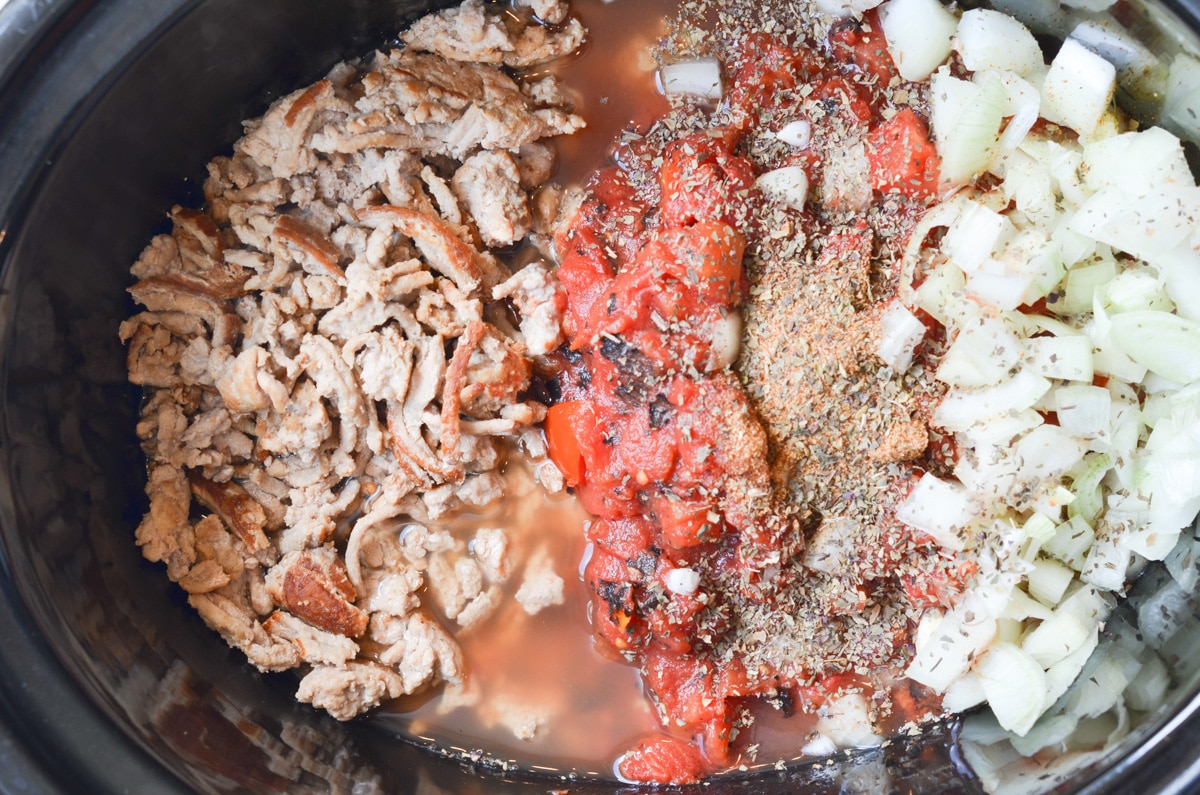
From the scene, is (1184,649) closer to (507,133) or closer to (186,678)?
(507,133)

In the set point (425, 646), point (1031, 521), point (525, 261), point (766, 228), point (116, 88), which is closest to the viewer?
point (116, 88)

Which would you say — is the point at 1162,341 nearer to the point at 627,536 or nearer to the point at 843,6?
the point at 843,6

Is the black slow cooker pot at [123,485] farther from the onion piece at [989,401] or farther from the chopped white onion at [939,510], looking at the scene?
the onion piece at [989,401]

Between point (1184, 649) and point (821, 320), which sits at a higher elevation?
point (821, 320)

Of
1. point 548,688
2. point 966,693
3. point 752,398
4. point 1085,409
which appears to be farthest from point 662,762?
point 1085,409

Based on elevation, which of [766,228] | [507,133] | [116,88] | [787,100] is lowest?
[766,228]

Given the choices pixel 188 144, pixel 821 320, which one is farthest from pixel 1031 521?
pixel 188 144

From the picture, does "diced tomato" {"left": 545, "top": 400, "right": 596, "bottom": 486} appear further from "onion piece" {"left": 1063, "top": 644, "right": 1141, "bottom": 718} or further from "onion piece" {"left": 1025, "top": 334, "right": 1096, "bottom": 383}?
"onion piece" {"left": 1063, "top": 644, "right": 1141, "bottom": 718}
